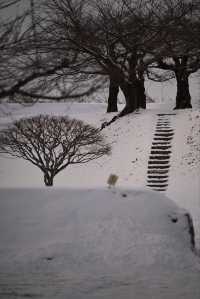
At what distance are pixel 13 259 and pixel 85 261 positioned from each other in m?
0.87

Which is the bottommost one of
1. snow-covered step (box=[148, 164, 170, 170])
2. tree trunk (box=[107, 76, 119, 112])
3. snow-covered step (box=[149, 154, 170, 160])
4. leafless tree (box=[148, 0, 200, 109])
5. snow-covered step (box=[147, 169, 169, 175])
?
snow-covered step (box=[147, 169, 169, 175])

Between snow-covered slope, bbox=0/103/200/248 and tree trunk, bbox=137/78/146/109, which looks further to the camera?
tree trunk, bbox=137/78/146/109

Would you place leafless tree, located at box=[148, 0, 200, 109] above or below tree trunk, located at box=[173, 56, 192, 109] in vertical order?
above

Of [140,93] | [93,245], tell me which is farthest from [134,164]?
[93,245]

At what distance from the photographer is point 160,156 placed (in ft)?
52.2

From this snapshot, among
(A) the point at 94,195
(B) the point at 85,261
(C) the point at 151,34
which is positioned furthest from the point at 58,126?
(B) the point at 85,261

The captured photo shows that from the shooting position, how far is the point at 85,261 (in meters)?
5.84

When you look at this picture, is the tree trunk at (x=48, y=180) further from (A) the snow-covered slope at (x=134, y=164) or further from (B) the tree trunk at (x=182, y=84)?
(B) the tree trunk at (x=182, y=84)

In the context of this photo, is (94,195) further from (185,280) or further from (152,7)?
(152,7)

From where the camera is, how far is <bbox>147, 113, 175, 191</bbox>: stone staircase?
48.0 ft

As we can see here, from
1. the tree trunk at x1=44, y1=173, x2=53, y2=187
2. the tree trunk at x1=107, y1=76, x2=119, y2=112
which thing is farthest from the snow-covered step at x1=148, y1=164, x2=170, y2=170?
the tree trunk at x1=107, y1=76, x2=119, y2=112

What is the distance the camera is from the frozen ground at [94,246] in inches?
209

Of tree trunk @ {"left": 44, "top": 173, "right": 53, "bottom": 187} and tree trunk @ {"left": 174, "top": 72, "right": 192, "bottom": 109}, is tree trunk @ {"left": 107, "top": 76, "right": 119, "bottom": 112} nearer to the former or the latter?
tree trunk @ {"left": 174, "top": 72, "right": 192, "bottom": 109}

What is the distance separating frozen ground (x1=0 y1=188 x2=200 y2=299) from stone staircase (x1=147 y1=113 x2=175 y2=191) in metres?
7.60
